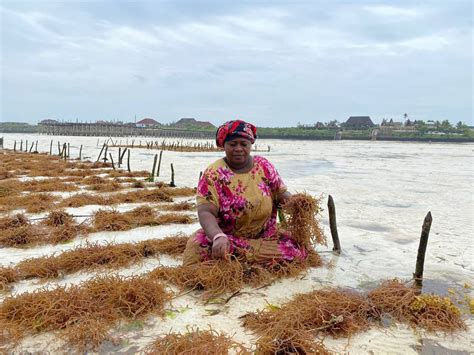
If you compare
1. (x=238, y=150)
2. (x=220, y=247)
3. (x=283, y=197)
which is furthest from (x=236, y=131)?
(x=220, y=247)

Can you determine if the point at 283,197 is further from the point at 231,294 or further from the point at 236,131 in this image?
the point at 231,294

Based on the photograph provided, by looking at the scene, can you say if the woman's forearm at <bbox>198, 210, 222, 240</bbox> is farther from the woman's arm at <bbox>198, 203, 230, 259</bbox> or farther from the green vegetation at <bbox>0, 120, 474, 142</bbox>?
the green vegetation at <bbox>0, 120, 474, 142</bbox>

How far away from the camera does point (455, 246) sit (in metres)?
5.18

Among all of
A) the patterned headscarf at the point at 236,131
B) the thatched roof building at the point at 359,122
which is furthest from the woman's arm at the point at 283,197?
the thatched roof building at the point at 359,122

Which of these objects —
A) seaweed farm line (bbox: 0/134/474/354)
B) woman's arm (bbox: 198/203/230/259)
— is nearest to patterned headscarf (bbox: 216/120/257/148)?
woman's arm (bbox: 198/203/230/259)

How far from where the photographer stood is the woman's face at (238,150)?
3518 millimetres

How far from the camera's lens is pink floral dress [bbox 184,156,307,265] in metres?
3.53

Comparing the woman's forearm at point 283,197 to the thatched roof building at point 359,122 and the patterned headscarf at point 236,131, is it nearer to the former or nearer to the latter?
the patterned headscarf at point 236,131

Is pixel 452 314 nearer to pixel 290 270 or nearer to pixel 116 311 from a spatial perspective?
pixel 290 270

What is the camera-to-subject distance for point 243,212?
3.57m

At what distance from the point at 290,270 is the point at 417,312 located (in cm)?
120

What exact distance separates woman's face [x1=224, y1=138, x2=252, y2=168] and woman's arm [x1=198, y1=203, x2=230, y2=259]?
1.69 feet

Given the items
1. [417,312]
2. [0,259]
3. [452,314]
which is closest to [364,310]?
[417,312]

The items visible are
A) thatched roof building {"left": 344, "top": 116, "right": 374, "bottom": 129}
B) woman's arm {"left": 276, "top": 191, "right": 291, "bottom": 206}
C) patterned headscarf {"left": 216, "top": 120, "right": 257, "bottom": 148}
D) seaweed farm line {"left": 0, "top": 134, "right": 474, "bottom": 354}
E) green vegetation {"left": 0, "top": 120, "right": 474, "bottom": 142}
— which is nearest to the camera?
seaweed farm line {"left": 0, "top": 134, "right": 474, "bottom": 354}
